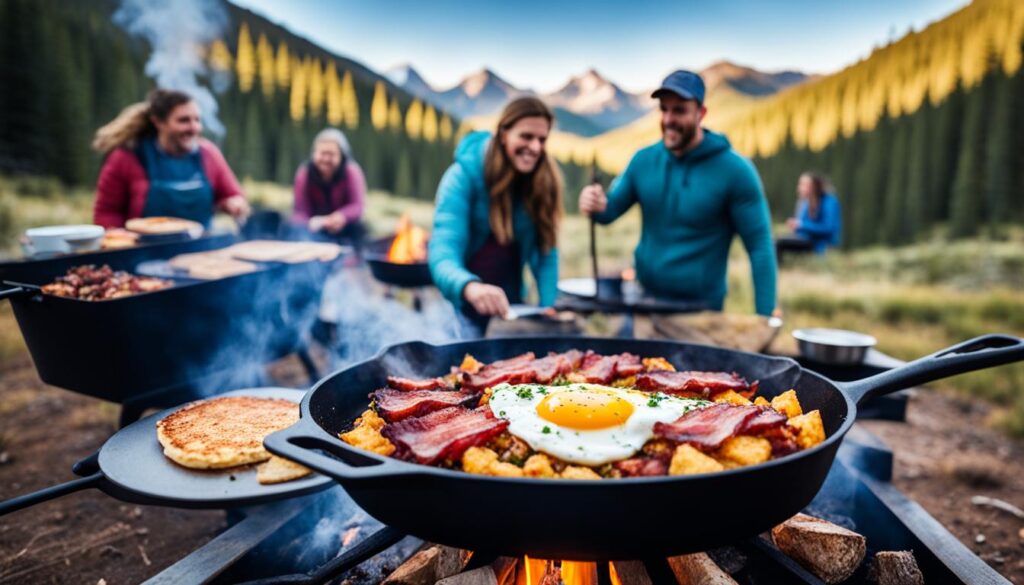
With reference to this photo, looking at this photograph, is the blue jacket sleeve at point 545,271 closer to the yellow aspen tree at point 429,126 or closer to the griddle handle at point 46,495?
the griddle handle at point 46,495

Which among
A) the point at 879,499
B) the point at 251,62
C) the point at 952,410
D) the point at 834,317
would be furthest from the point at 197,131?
the point at 251,62

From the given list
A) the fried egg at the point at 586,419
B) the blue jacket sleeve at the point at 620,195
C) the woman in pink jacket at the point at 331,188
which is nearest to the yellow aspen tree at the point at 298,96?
the woman in pink jacket at the point at 331,188

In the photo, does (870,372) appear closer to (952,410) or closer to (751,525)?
(751,525)

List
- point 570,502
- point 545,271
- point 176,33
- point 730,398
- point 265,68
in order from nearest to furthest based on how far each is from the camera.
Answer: point 570,502
point 730,398
point 545,271
point 176,33
point 265,68

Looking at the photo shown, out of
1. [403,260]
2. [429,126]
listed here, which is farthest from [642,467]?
[429,126]

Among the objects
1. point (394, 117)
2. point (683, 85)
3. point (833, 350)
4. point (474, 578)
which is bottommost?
point (474, 578)

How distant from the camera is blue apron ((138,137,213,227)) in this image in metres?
5.45

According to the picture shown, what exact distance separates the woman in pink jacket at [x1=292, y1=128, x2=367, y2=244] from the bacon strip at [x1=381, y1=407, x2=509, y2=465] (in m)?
7.08

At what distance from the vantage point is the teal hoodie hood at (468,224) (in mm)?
4012

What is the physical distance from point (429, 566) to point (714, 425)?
1112 millimetres

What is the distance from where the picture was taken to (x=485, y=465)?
1.65 metres

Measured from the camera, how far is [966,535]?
3561 mm

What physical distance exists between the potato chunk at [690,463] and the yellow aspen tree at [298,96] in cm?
4779

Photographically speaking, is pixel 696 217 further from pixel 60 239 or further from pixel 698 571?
pixel 60 239
